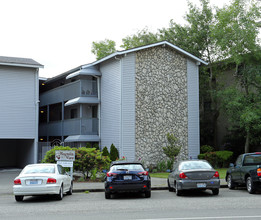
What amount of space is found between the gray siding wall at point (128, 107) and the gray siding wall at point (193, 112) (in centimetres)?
509

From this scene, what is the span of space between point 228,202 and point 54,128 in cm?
2537

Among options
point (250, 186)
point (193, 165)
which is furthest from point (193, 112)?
point (193, 165)

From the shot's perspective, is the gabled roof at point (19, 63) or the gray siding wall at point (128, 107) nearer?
the gray siding wall at point (128, 107)

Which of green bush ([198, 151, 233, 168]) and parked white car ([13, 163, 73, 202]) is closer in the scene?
parked white car ([13, 163, 73, 202])

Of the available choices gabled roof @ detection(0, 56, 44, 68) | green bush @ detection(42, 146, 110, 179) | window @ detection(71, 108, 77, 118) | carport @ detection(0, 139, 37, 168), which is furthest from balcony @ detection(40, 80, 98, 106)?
green bush @ detection(42, 146, 110, 179)

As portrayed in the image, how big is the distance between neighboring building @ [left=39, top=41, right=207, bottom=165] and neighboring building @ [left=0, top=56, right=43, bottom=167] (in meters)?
2.84

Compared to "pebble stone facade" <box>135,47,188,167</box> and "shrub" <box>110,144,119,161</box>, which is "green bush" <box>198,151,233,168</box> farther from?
"shrub" <box>110,144,119,161</box>

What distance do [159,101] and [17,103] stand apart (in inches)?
456

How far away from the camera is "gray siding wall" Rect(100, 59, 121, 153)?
2892 centimetres

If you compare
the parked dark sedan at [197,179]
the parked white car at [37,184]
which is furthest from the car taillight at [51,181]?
→ the parked dark sedan at [197,179]

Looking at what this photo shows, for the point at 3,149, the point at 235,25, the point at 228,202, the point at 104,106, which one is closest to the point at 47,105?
the point at 3,149

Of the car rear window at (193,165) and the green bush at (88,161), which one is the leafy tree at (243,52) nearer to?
the green bush at (88,161)

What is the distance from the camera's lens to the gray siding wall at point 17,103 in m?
31.4

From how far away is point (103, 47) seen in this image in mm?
56750
